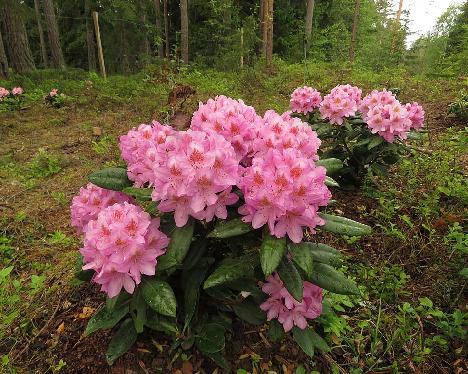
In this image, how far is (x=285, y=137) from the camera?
5.17ft

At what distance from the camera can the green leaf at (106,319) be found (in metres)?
1.69

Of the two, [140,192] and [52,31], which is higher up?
[52,31]

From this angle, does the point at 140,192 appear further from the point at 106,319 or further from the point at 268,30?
the point at 268,30

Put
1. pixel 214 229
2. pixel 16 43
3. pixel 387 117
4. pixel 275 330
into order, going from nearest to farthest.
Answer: pixel 214 229, pixel 275 330, pixel 387 117, pixel 16 43

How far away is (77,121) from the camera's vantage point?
8000 mm

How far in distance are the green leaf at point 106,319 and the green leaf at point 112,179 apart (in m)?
0.59

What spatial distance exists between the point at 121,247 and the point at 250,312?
0.78 meters

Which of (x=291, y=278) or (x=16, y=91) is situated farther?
(x=16, y=91)

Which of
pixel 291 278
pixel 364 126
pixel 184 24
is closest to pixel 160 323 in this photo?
pixel 291 278

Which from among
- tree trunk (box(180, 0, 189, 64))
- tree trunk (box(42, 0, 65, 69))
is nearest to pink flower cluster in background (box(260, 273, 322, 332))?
tree trunk (box(180, 0, 189, 64))

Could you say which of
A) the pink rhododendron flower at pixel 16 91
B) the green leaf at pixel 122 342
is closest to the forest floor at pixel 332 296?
the green leaf at pixel 122 342

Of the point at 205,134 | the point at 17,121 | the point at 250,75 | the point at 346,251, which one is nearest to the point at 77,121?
the point at 17,121

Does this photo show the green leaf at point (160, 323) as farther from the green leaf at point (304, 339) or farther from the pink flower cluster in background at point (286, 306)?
the green leaf at point (304, 339)

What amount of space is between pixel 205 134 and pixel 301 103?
276cm
